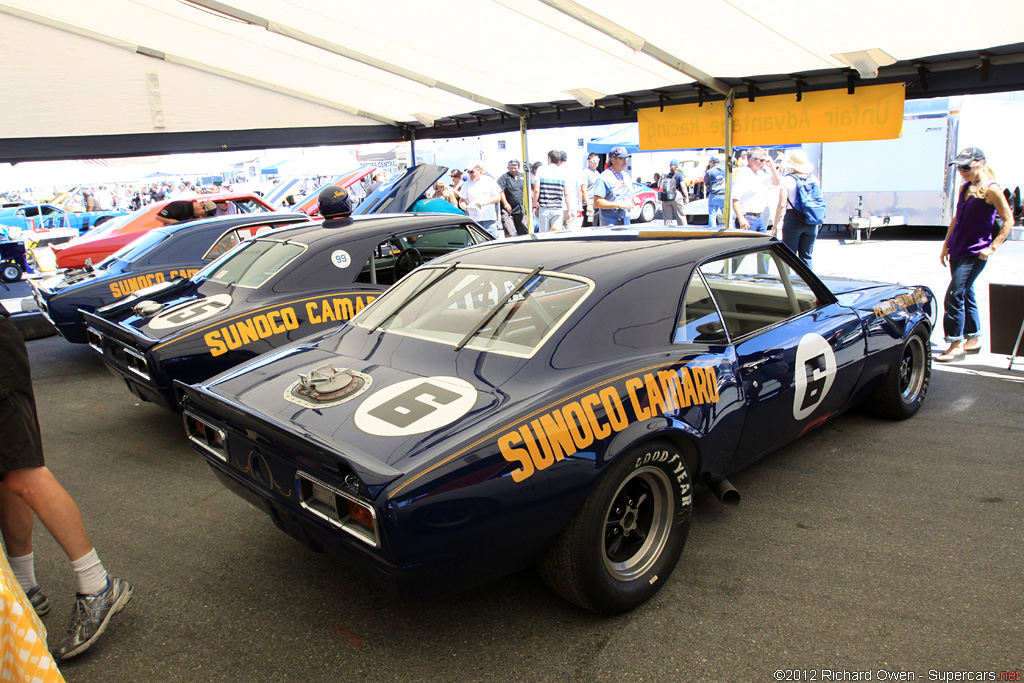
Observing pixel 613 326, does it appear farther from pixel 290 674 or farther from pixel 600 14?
pixel 600 14

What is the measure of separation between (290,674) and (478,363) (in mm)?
1148

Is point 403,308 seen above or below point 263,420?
above

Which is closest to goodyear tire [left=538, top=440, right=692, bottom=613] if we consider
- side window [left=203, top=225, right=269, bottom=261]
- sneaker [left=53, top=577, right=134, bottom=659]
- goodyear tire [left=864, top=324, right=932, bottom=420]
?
sneaker [left=53, top=577, right=134, bottom=659]

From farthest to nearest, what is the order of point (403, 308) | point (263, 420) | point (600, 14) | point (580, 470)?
point (600, 14) < point (403, 308) < point (263, 420) < point (580, 470)

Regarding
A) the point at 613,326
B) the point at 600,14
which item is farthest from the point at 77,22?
the point at 613,326

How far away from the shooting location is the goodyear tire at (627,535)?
2078 millimetres

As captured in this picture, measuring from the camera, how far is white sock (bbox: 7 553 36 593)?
2.34 meters

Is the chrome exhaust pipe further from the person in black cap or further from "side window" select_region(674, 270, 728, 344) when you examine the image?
the person in black cap

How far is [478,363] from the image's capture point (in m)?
2.33

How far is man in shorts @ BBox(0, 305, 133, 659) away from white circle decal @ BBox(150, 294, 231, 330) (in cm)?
170

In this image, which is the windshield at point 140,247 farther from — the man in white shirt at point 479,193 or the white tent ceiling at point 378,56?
the man in white shirt at point 479,193

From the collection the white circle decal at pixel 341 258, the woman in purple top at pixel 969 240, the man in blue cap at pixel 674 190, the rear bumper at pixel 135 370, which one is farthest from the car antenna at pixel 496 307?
the man in blue cap at pixel 674 190

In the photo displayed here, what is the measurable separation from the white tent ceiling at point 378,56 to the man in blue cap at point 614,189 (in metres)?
0.63

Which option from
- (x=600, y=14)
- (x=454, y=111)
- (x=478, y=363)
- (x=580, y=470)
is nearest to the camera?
(x=580, y=470)
